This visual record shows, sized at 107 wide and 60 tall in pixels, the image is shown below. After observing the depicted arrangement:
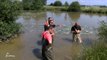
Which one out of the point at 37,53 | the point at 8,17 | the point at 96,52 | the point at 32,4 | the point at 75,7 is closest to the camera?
the point at 96,52

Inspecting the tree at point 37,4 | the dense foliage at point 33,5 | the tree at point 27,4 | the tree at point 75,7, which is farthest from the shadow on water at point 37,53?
the tree at point 75,7

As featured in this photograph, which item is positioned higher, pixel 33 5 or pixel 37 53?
pixel 37 53

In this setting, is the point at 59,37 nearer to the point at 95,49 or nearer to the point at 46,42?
the point at 46,42

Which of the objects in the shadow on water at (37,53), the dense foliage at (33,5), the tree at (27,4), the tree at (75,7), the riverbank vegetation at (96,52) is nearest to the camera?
the riverbank vegetation at (96,52)

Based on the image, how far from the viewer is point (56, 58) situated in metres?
12.2

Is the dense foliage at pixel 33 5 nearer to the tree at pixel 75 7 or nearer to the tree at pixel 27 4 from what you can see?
the tree at pixel 27 4

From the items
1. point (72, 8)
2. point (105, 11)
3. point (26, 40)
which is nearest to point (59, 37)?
point (26, 40)

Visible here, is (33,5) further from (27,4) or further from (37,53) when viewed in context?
(37,53)

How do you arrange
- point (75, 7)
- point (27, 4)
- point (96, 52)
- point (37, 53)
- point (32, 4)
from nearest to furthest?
1. point (96, 52)
2. point (37, 53)
3. point (32, 4)
4. point (27, 4)
5. point (75, 7)

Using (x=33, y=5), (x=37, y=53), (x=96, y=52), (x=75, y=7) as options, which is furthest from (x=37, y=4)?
(x=96, y=52)

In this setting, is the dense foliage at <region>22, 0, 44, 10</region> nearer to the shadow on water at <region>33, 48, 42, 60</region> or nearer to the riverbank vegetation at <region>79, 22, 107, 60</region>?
the shadow on water at <region>33, 48, 42, 60</region>

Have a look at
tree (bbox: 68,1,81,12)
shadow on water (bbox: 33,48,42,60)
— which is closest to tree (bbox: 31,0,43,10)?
tree (bbox: 68,1,81,12)

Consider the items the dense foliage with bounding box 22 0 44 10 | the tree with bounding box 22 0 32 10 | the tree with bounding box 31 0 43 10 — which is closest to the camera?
the tree with bounding box 31 0 43 10

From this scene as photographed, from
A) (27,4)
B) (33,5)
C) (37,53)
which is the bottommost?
(33,5)
